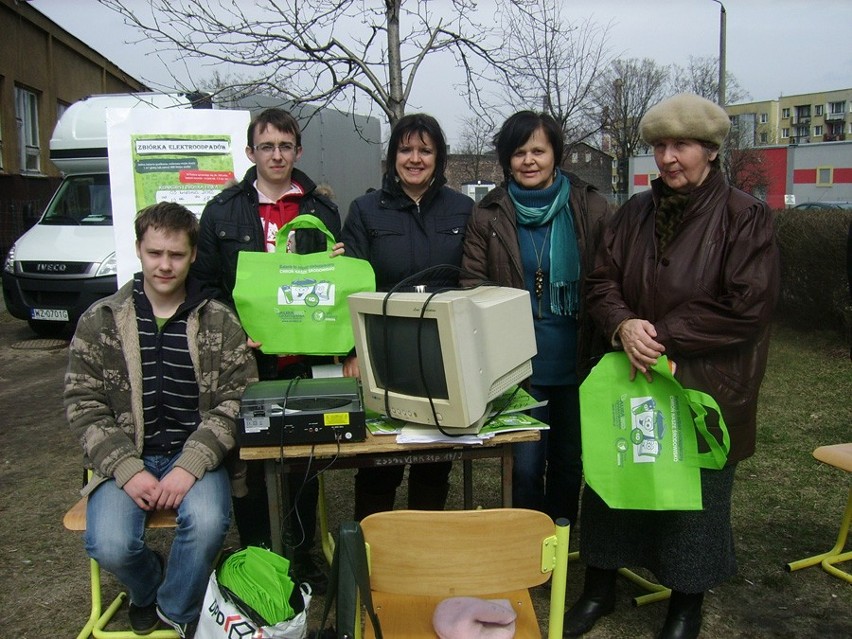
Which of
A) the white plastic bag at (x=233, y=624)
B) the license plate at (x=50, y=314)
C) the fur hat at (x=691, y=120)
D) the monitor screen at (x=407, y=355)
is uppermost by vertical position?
the fur hat at (x=691, y=120)

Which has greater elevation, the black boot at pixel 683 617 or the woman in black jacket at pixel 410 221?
the woman in black jacket at pixel 410 221

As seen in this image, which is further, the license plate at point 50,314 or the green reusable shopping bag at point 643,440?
the license plate at point 50,314

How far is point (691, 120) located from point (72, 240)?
311 inches

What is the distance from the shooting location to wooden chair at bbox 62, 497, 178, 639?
2566 mm

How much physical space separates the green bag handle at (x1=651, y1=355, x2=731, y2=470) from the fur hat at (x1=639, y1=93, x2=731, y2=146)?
70cm

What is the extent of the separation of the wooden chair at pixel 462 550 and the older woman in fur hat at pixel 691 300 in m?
0.86

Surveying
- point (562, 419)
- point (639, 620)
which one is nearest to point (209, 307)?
point (562, 419)

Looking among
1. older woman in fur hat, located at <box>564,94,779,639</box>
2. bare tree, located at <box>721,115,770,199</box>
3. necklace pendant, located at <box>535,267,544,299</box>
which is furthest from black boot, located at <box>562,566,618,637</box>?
bare tree, located at <box>721,115,770,199</box>

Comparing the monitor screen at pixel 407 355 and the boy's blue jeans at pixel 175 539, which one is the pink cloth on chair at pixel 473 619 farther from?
the boy's blue jeans at pixel 175 539

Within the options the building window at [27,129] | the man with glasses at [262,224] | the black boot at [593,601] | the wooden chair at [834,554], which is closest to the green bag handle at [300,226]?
the man with glasses at [262,224]

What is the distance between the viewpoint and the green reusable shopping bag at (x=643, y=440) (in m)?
2.29

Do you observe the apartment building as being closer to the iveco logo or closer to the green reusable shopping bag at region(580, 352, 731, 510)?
the iveco logo

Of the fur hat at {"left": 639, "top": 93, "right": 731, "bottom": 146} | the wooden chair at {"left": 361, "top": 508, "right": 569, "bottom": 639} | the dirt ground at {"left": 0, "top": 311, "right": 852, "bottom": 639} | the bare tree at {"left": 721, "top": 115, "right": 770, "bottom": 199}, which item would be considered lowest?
the dirt ground at {"left": 0, "top": 311, "right": 852, "bottom": 639}

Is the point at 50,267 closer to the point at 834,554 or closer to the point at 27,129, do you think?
the point at 834,554
